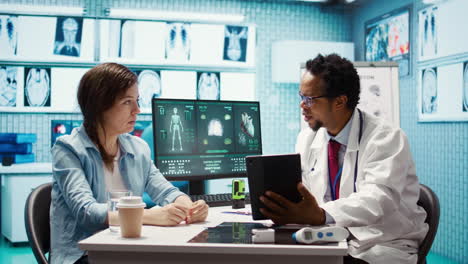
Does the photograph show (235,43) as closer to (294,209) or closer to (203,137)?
(203,137)

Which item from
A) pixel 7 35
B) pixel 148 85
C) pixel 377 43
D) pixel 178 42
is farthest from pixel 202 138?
pixel 377 43

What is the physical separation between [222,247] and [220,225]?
1.15ft

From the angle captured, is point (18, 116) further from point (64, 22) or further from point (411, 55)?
point (411, 55)

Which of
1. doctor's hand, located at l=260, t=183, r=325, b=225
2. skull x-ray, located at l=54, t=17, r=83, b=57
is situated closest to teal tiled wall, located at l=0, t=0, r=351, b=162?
skull x-ray, located at l=54, t=17, r=83, b=57

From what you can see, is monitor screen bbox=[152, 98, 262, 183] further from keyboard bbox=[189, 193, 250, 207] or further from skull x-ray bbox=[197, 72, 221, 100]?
skull x-ray bbox=[197, 72, 221, 100]

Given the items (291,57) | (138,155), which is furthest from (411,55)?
(138,155)

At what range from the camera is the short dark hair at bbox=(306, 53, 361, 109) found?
6.74 feet

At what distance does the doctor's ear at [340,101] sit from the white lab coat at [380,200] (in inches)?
3.8

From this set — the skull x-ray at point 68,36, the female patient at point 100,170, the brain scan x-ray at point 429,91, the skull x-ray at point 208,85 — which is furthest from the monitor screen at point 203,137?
the skull x-ray at point 68,36

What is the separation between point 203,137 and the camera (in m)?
2.37

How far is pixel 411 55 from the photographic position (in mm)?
4465

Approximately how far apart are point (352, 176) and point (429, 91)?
2.68 metres

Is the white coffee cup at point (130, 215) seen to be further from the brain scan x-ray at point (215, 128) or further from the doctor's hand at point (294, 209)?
the brain scan x-ray at point (215, 128)

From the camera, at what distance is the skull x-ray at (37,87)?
15.4 ft
